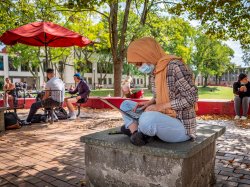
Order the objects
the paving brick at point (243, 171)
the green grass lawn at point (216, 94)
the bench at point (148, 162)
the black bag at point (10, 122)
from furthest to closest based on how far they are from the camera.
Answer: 1. the green grass lawn at point (216, 94)
2. the black bag at point (10, 122)
3. the paving brick at point (243, 171)
4. the bench at point (148, 162)

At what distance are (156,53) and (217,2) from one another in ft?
23.9

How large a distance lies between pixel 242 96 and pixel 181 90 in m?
7.37

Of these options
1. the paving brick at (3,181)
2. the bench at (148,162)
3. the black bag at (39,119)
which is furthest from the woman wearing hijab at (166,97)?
the black bag at (39,119)

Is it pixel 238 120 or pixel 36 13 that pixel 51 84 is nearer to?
pixel 238 120

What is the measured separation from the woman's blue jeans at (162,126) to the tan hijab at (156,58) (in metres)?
0.10

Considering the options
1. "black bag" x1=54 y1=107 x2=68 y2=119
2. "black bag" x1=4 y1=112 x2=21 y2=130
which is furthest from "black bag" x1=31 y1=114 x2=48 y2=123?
"black bag" x1=4 y1=112 x2=21 y2=130

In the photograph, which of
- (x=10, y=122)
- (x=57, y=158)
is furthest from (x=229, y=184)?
(x=10, y=122)

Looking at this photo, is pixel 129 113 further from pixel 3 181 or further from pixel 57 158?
pixel 57 158

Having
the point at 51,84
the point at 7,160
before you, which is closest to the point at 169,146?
the point at 7,160

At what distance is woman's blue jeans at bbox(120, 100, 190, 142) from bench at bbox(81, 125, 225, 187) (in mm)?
80

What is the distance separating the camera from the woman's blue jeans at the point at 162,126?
2523 mm

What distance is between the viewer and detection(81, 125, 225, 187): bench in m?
2.47

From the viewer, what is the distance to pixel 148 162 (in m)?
2.62

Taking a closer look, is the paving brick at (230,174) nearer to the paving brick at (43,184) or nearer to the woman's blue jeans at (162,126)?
the woman's blue jeans at (162,126)
